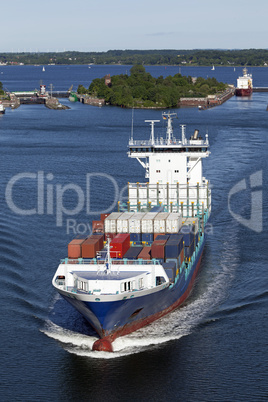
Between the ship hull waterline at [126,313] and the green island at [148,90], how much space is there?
113m

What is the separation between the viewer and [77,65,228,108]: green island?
145 meters

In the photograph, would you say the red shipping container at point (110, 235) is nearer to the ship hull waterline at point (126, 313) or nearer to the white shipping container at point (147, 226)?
the white shipping container at point (147, 226)

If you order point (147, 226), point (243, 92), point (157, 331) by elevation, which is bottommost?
point (157, 331)

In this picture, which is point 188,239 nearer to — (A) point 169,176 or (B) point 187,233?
(B) point 187,233

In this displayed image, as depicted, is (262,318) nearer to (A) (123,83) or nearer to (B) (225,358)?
(B) (225,358)

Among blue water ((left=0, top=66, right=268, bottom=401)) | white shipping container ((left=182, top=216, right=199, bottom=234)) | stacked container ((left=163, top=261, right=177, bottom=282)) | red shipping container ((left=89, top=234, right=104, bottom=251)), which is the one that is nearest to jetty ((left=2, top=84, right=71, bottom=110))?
blue water ((left=0, top=66, right=268, bottom=401))

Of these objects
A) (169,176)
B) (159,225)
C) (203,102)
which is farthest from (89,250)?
(203,102)

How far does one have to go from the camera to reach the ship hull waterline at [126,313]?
2898 cm

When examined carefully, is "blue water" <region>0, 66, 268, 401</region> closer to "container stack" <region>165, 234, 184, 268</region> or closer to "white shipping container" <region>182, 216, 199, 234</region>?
"white shipping container" <region>182, 216, 199, 234</region>

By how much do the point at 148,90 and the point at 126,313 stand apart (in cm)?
12297

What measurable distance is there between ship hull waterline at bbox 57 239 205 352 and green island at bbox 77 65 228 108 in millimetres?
112513

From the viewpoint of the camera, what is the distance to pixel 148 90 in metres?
149

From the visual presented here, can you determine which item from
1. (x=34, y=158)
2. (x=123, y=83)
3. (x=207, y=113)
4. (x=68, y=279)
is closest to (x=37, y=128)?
(x=34, y=158)

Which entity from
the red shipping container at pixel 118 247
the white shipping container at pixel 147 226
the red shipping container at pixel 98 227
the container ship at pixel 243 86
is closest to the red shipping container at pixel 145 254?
the red shipping container at pixel 118 247
